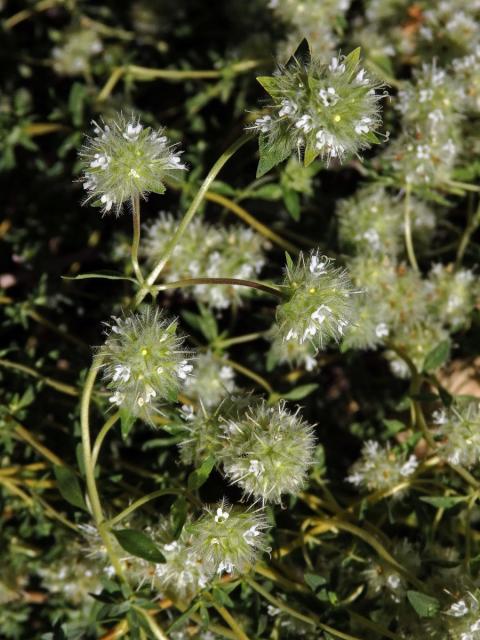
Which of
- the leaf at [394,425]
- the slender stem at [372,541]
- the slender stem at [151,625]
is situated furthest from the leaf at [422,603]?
the slender stem at [151,625]

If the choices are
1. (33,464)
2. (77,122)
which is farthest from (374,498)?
(77,122)

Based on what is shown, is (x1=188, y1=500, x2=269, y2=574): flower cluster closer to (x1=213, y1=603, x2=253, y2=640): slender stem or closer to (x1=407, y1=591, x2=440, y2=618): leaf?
(x1=213, y1=603, x2=253, y2=640): slender stem

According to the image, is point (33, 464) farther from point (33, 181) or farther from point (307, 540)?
point (33, 181)

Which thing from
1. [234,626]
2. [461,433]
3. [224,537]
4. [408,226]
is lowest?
[234,626]

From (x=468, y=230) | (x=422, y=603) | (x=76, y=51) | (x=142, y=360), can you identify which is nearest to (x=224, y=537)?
(x=142, y=360)

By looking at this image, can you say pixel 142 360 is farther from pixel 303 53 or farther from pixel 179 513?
pixel 303 53

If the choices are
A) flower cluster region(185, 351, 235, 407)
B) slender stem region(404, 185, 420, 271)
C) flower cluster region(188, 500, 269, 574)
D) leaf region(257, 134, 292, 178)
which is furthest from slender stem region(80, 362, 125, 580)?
slender stem region(404, 185, 420, 271)
